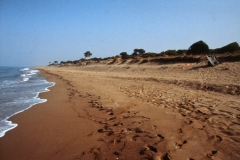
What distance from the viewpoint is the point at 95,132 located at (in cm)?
390

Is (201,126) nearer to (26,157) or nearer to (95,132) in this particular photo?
(95,132)

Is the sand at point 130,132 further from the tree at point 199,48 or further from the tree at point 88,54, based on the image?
the tree at point 88,54

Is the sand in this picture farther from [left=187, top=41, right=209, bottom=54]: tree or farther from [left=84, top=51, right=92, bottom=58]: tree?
[left=84, top=51, right=92, bottom=58]: tree

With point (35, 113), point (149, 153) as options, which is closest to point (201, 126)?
point (149, 153)

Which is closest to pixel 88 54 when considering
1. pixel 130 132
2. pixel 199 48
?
pixel 199 48

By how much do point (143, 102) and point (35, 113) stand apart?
3874mm

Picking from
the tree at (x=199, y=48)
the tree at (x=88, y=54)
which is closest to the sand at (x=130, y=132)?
the tree at (x=199, y=48)

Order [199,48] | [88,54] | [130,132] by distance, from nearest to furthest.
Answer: [130,132] < [199,48] < [88,54]

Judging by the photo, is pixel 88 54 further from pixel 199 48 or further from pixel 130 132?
pixel 130 132

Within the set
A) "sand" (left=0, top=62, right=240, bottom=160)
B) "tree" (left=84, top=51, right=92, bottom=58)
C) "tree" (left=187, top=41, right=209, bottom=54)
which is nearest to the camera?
"sand" (left=0, top=62, right=240, bottom=160)

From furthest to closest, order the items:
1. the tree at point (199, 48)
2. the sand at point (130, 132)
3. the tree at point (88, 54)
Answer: the tree at point (88, 54)
the tree at point (199, 48)
the sand at point (130, 132)

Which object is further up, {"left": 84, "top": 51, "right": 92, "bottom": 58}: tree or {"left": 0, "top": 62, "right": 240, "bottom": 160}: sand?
{"left": 84, "top": 51, "right": 92, "bottom": 58}: tree

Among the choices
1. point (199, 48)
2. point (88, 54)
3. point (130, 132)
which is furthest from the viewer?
point (88, 54)

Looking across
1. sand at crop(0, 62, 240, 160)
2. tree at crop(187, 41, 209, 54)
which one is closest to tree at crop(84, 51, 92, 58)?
tree at crop(187, 41, 209, 54)
